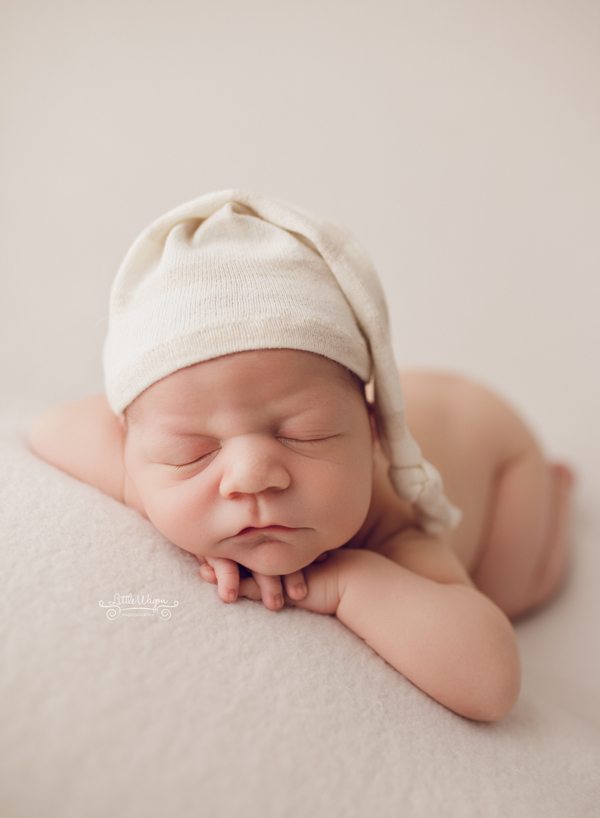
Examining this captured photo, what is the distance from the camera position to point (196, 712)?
30.3 inches

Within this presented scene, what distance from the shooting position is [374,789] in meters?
0.79

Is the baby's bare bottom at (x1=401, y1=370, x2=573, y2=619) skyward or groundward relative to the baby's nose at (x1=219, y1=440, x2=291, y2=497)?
groundward

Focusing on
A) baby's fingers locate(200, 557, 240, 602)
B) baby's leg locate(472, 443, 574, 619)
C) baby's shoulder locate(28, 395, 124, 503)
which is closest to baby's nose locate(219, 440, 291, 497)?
baby's fingers locate(200, 557, 240, 602)

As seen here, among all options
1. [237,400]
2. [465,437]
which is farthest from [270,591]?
[465,437]

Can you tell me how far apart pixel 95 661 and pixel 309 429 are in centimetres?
39

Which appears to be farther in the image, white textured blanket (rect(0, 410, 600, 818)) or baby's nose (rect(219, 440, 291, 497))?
baby's nose (rect(219, 440, 291, 497))

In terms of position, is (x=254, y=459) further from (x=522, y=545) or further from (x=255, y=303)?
(x=522, y=545)

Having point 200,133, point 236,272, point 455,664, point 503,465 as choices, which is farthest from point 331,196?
point 455,664

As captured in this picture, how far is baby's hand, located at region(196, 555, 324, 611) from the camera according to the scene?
38.4 inches

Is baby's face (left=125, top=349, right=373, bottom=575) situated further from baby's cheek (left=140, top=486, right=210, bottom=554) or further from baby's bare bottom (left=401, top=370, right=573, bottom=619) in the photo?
baby's bare bottom (left=401, top=370, right=573, bottom=619)

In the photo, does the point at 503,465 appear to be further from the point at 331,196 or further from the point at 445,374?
the point at 331,196

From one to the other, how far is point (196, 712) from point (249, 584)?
26 cm

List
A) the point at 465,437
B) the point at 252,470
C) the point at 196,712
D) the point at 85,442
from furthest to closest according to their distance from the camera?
the point at 465,437
the point at 85,442
the point at 252,470
the point at 196,712

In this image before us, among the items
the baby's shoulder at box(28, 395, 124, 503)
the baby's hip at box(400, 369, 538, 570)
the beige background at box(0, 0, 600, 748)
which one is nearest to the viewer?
the baby's shoulder at box(28, 395, 124, 503)
